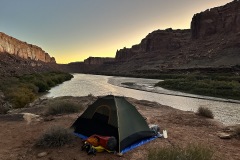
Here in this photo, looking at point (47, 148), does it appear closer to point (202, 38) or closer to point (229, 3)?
point (202, 38)

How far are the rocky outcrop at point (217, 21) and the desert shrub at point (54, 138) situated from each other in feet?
435

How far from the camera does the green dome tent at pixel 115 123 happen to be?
8648mm

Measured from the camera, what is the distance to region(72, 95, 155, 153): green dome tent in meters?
8.65

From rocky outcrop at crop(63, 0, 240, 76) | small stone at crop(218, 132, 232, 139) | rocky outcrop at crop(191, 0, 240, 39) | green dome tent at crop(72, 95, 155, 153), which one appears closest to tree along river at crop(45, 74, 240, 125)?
small stone at crop(218, 132, 232, 139)

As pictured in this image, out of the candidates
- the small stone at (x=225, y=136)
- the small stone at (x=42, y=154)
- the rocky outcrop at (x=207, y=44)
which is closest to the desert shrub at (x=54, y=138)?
the small stone at (x=42, y=154)

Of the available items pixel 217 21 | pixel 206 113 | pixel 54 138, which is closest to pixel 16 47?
pixel 217 21

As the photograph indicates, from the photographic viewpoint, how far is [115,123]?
346 inches

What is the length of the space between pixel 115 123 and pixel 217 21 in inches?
6077

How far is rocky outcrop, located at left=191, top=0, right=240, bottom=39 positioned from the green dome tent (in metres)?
131

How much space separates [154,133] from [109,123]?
83.4 inches

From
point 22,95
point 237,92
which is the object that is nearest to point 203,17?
point 237,92

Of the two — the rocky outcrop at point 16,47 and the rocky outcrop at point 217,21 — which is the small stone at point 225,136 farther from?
the rocky outcrop at point 217,21

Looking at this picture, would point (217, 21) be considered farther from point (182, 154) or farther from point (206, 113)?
point (182, 154)

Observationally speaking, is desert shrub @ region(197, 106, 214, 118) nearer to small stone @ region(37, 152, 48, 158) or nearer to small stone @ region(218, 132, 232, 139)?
small stone @ region(218, 132, 232, 139)
